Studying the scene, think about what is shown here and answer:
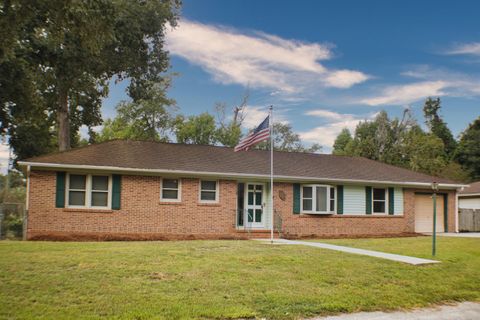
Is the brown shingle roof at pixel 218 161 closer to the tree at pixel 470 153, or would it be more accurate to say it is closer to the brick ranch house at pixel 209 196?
the brick ranch house at pixel 209 196

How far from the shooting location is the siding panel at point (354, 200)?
20609mm

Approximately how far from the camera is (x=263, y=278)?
8.30 meters

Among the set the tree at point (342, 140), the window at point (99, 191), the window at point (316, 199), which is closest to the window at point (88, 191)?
the window at point (99, 191)

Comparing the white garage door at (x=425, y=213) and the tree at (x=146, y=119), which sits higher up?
the tree at (x=146, y=119)

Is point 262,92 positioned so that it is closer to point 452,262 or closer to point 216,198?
point 216,198

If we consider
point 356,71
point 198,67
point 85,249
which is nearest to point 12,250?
point 85,249

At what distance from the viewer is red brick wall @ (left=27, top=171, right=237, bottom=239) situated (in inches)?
633

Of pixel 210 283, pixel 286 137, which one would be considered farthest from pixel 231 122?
pixel 210 283

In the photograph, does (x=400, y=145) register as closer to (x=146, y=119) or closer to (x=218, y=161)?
(x=146, y=119)

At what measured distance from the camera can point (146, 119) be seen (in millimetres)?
42875

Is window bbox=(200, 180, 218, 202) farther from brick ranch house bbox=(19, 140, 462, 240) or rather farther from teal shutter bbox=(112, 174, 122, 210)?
teal shutter bbox=(112, 174, 122, 210)

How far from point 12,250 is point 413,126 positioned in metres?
50.1

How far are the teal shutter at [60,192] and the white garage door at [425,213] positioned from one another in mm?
17476

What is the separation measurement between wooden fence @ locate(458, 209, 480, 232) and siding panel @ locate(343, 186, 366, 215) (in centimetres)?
733
